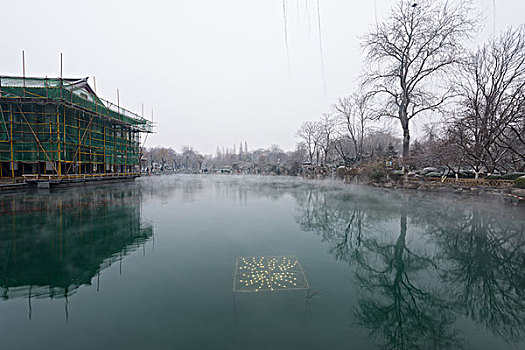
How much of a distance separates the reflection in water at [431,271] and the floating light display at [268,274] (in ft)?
3.74

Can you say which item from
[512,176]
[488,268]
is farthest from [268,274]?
[512,176]

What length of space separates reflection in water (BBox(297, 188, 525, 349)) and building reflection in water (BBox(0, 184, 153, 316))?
17.3 ft

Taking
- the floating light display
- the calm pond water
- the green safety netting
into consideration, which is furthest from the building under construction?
the floating light display

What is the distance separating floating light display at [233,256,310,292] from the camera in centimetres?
412

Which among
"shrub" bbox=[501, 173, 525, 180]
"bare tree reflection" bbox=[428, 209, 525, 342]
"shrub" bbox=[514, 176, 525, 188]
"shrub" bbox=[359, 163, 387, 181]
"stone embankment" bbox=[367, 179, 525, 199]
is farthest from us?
"shrub" bbox=[359, 163, 387, 181]

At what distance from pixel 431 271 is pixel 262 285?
3592 mm

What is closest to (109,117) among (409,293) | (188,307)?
(188,307)

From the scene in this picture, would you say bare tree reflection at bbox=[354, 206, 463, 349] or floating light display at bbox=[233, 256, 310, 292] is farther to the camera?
floating light display at bbox=[233, 256, 310, 292]

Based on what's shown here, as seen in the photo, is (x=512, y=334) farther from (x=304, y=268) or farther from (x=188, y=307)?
(x=188, y=307)

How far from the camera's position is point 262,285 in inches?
164

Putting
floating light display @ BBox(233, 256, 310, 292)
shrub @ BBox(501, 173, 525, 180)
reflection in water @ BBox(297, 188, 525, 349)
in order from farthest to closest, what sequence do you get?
1. shrub @ BBox(501, 173, 525, 180)
2. floating light display @ BBox(233, 256, 310, 292)
3. reflection in water @ BBox(297, 188, 525, 349)

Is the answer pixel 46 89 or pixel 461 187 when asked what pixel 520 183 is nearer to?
pixel 461 187

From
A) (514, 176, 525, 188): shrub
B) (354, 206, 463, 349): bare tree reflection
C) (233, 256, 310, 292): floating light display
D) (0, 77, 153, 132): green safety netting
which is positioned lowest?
(354, 206, 463, 349): bare tree reflection

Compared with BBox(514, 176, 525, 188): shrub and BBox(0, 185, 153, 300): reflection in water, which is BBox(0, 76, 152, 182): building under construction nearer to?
BBox(0, 185, 153, 300): reflection in water
